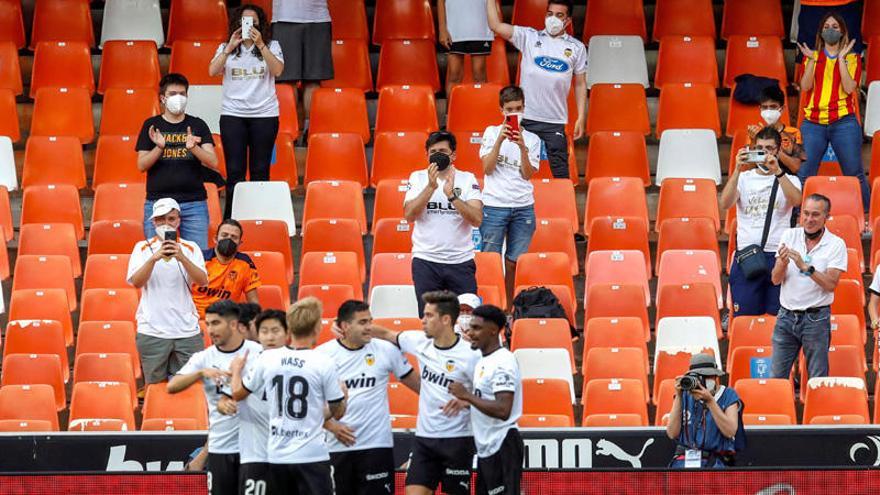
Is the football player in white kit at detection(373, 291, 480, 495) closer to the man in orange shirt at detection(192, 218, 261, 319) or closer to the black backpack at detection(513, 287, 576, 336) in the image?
the man in orange shirt at detection(192, 218, 261, 319)

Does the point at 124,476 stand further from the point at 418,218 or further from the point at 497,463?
the point at 418,218

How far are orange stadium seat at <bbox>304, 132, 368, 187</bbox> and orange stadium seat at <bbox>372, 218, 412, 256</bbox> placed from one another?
1204 millimetres

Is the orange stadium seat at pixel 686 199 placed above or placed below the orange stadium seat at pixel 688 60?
below

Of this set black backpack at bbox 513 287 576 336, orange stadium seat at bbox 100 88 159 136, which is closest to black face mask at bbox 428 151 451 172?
black backpack at bbox 513 287 576 336

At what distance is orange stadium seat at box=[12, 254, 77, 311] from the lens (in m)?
14.7

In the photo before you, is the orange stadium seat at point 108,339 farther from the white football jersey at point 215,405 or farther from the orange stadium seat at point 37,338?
the white football jersey at point 215,405

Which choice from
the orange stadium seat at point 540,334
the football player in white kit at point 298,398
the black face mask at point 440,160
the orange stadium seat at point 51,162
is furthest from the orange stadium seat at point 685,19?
the football player in white kit at point 298,398

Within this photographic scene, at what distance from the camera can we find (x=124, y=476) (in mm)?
11211

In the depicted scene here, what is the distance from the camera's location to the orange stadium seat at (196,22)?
17.7 metres

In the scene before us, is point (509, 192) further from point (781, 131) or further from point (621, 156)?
point (781, 131)

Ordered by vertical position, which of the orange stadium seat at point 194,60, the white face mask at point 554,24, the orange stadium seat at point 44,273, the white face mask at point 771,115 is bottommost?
the orange stadium seat at point 44,273

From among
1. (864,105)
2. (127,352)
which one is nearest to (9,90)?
(127,352)

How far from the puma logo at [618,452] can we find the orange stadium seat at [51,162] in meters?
5.89

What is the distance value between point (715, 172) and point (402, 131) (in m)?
2.64
